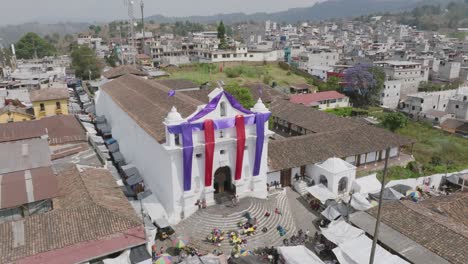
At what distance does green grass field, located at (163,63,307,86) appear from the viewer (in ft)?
218

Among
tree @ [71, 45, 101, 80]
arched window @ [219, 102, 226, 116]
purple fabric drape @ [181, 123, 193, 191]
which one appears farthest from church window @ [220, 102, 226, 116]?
tree @ [71, 45, 101, 80]

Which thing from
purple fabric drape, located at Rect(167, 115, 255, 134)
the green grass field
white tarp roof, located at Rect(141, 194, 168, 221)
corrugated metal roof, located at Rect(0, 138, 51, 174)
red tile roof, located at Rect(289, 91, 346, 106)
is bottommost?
white tarp roof, located at Rect(141, 194, 168, 221)

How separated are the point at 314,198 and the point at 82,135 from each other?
19.8 meters

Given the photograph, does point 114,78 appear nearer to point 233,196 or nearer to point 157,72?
point 157,72

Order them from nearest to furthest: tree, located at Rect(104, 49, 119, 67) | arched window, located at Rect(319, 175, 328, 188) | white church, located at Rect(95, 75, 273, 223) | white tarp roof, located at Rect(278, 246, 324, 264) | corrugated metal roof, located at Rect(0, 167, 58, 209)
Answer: white tarp roof, located at Rect(278, 246, 324, 264) < corrugated metal roof, located at Rect(0, 167, 58, 209) < white church, located at Rect(95, 75, 273, 223) < arched window, located at Rect(319, 175, 328, 188) < tree, located at Rect(104, 49, 119, 67)

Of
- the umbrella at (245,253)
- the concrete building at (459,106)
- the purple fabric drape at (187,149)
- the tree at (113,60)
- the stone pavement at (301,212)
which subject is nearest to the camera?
the umbrella at (245,253)

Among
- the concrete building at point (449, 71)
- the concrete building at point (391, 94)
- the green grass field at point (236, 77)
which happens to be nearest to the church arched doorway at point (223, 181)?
the green grass field at point (236, 77)

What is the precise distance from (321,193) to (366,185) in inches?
152

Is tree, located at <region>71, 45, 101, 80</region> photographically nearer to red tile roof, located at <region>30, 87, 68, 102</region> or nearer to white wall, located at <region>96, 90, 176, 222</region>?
red tile roof, located at <region>30, 87, 68, 102</region>

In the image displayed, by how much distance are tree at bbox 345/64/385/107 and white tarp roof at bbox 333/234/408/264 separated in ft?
136

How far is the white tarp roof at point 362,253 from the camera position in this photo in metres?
16.6

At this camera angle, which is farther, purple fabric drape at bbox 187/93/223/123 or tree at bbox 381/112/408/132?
tree at bbox 381/112/408/132

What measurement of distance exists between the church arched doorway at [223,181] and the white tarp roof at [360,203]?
7868mm

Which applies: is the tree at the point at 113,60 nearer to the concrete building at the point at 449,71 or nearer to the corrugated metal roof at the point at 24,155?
the corrugated metal roof at the point at 24,155
